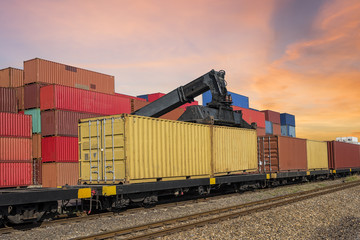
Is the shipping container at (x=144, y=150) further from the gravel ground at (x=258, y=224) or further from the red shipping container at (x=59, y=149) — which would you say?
the red shipping container at (x=59, y=149)

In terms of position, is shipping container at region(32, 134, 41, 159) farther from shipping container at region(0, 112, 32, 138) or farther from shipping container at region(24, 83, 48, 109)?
shipping container at region(24, 83, 48, 109)

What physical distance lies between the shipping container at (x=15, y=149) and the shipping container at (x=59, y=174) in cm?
163

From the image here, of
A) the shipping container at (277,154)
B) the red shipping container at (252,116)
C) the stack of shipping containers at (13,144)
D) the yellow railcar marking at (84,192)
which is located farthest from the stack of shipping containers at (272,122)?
the yellow railcar marking at (84,192)

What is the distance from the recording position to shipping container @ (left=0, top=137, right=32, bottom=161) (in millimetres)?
25625

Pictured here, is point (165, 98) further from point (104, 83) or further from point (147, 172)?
point (104, 83)

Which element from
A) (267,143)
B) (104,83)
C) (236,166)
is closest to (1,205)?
(236,166)

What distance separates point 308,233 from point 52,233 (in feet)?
25.0

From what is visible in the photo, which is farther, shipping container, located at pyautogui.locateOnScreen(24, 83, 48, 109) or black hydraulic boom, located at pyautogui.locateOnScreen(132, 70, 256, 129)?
shipping container, located at pyautogui.locateOnScreen(24, 83, 48, 109)

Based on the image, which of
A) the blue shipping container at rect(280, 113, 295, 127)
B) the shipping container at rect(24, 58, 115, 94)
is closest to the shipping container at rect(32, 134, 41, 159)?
the shipping container at rect(24, 58, 115, 94)

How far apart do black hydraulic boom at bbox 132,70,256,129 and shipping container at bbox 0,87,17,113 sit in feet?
47.2

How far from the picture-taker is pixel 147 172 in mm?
13273

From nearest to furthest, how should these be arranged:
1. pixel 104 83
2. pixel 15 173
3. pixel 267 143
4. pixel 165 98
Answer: pixel 165 98 < pixel 267 143 < pixel 15 173 < pixel 104 83

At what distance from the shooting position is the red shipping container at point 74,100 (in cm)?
2708

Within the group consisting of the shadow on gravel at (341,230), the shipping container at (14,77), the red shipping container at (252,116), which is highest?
the shipping container at (14,77)
